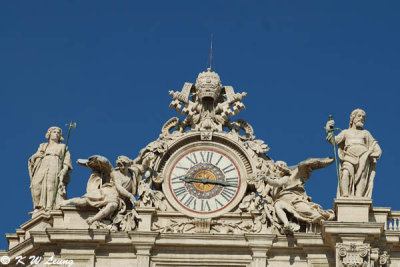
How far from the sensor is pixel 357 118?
38281mm

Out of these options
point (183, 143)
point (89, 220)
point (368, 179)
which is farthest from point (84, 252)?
point (368, 179)

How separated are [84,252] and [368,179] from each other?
20.5 ft

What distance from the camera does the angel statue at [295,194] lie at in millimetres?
37219

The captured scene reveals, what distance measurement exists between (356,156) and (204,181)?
334 centimetres

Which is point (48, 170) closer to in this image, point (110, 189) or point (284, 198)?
point (110, 189)

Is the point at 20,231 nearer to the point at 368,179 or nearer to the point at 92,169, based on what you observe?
the point at 92,169

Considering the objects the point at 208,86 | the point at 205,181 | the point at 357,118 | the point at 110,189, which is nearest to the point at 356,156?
the point at 357,118

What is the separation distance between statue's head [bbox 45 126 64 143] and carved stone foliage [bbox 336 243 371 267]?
277 inches

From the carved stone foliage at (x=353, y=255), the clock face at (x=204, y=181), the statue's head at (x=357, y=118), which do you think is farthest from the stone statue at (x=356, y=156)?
the clock face at (x=204, y=181)

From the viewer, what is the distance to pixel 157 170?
126ft

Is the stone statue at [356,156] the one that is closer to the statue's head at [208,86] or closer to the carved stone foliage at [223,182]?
the carved stone foliage at [223,182]

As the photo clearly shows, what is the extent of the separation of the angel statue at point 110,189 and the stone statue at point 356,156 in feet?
14.4

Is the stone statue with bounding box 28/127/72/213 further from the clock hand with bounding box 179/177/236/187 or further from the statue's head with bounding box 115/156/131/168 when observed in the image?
the clock hand with bounding box 179/177/236/187
